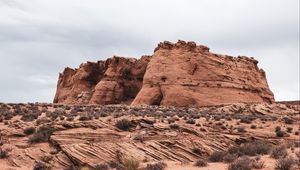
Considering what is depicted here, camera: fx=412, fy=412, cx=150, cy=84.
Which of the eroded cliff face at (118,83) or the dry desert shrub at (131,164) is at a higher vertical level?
the eroded cliff face at (118,83)

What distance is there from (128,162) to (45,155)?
4.00m

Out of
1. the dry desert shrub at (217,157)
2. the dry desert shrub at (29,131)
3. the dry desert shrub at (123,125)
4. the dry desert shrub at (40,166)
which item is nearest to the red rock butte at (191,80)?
the dry desert shrub at (123,125)

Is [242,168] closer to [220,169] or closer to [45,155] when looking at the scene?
[220,169]

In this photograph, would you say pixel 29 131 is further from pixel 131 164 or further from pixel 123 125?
pixel 131 164

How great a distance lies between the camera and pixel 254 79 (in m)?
58.2

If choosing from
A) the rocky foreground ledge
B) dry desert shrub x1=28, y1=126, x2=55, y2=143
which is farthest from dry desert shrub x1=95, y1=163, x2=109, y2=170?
dry desert shrub x1=28, y1=126, x2=55, y2=143

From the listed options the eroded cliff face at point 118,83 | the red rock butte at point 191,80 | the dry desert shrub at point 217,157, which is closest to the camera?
the dry desert shrub at point 217,157

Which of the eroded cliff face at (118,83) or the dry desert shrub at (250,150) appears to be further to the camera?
the eroded cliff face at (118,83)

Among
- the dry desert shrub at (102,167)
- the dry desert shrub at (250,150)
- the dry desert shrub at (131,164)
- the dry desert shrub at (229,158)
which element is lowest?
the dry desert shrub at (102,167)

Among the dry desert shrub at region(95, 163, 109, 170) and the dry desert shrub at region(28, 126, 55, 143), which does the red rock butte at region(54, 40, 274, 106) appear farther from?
the dry desert shrub at region(95, 163, 109, 170)

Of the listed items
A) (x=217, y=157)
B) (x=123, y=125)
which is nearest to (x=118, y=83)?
(x=123, y=125)

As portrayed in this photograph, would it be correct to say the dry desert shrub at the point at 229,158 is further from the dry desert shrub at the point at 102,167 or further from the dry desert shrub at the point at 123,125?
the dry desert shrub at the point at 123,125

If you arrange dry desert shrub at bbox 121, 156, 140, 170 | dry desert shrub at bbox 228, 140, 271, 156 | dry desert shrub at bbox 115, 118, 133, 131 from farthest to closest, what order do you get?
1. dry desert shrub at bbox 115, 118, 133, 131
2. dry desert shrub at bbox 228, 140, 271, 156
3. dry desert shrub at bbox 121, 156, 140, 170

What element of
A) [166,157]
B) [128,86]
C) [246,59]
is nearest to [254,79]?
[246,59]
